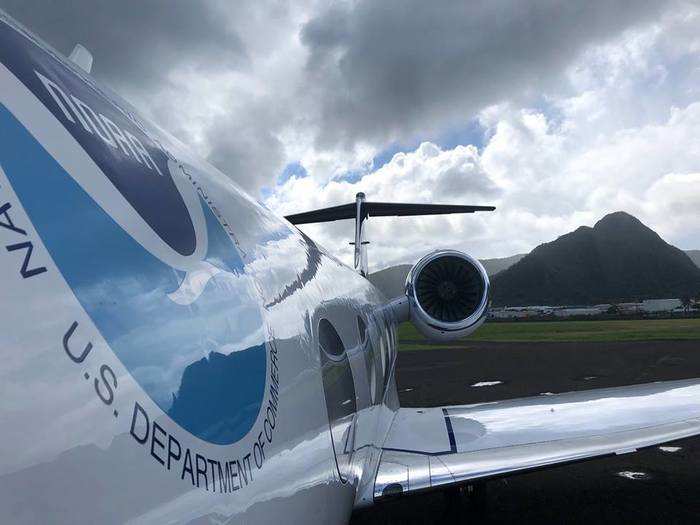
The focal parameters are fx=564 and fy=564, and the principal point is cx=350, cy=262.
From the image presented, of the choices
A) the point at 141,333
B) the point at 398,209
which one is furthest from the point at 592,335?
the point at 141,333

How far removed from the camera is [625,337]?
3228 centimetres

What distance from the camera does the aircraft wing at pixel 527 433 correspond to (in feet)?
15.8

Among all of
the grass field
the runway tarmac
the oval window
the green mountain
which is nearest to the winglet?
the oval window

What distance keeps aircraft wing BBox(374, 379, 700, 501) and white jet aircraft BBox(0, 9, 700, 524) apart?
1.54 metres

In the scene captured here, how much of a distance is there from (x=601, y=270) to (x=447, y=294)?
16507 cm

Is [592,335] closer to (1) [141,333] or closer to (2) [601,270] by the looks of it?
(1) [141,333]

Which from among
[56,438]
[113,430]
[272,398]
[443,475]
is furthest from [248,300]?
[443,475]

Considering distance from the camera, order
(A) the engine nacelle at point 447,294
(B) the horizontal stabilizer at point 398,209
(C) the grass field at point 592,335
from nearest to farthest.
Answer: (A) the engine nacelle at point 447,294
(B) the horizontal stabilizer at point 398,209
(C) the grass field at point 592,335

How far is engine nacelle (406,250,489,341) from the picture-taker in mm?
8641

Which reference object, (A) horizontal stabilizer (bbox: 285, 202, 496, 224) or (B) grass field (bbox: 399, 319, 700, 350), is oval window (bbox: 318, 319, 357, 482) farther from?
(B) grass field (bbox: 399, 319, 700, 350)

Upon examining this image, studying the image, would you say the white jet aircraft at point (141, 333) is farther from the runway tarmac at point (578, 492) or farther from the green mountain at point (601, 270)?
the green mountain at point (601, 270)

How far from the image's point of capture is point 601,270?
159125 mm

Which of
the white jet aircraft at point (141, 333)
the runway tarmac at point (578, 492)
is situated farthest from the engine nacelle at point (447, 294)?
the white jet aircraft at point (141, 333)

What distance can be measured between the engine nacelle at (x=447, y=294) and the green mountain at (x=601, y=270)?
136 meters
